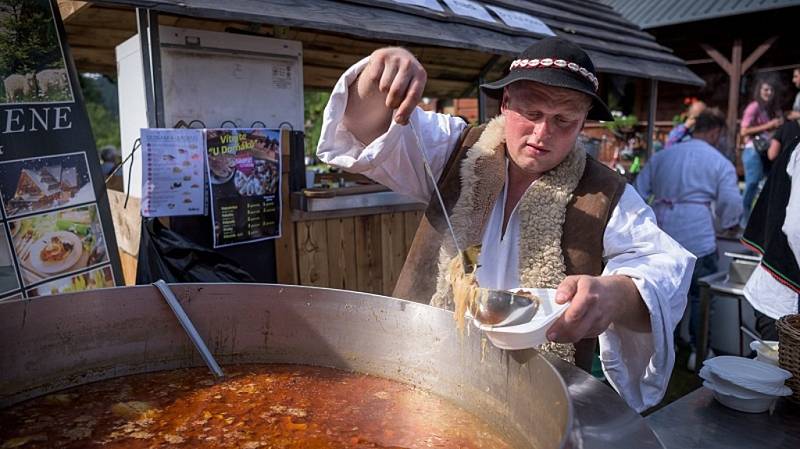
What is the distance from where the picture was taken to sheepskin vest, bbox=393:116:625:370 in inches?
63.6

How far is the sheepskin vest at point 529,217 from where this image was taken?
161 cm

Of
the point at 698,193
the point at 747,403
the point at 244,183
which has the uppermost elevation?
the point at 244,183

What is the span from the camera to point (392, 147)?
1.78 m

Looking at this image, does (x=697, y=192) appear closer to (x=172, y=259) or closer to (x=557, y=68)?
(x=557, y=68)

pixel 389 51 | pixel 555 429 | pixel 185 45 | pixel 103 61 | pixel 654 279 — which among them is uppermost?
pixel 103 61

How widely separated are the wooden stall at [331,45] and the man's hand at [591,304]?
8.10ft

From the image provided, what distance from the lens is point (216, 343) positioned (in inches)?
63.0

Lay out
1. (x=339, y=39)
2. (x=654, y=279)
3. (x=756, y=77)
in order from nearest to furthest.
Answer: (x=654, y=279), (x=339, y=39), (x=756, y=77)

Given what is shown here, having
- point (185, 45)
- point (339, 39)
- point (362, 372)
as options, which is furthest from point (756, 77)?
point (362, 372)

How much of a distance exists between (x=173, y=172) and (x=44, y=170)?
69cm

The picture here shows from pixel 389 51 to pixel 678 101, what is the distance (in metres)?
11.7

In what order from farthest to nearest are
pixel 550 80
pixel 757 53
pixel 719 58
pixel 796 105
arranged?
pixel 719 58 < pixel 757 53 < pixel 796 105 < pixel 550 80

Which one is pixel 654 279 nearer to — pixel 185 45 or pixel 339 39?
pixel 185 45

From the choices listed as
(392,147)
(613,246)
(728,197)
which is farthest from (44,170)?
(728,197)
